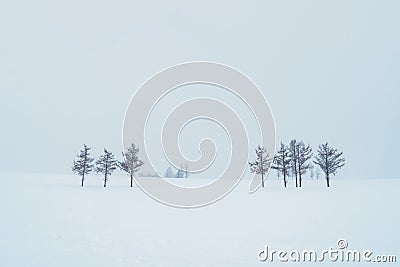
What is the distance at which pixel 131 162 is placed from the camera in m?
47.4

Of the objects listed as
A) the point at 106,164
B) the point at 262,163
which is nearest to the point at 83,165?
the point at 106,164

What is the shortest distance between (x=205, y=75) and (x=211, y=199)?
1202cm

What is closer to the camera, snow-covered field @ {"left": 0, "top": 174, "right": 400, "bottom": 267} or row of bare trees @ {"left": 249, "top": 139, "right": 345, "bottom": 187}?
snow-covered field @ {"left": 0, "top": 174, "right": 400, "bottom": 267}

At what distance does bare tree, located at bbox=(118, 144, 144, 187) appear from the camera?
154 ft

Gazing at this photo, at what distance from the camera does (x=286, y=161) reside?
45.8m

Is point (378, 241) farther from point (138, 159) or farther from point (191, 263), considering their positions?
point (138, 159)

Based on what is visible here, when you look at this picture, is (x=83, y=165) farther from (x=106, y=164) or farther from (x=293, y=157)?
(x=293, y=157)

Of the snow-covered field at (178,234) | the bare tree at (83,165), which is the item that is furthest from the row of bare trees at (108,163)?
the snow-covered field at (178,234)

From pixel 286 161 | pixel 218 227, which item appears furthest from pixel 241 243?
pixel 286 161

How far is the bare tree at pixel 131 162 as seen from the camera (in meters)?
47.0

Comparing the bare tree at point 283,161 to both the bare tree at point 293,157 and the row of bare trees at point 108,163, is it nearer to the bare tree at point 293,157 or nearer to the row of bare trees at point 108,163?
the bare tree at point 293,157

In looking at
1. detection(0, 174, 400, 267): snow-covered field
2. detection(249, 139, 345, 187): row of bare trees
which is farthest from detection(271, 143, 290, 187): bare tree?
detection(0, 174, 400, 267): snow-covered field

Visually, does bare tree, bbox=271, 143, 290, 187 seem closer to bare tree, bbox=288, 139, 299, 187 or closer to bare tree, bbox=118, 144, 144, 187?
bare tree, bbox=288, 139, 299, 187

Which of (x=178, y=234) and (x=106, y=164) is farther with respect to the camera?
(x=106, y=164)
